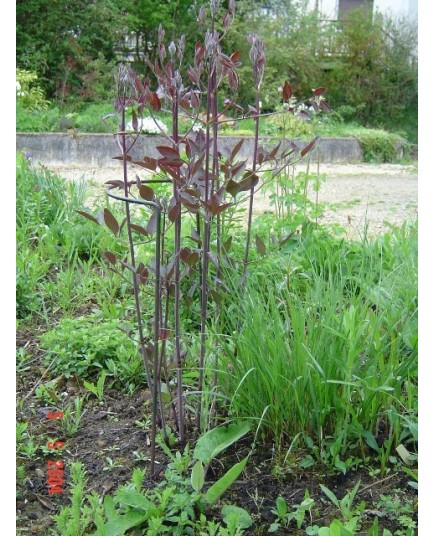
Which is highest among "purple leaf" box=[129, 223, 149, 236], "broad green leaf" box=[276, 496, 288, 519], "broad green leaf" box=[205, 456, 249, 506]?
"purple leaf" box=[129, 223, 149, 236]

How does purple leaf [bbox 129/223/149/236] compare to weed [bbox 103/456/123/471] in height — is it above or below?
above

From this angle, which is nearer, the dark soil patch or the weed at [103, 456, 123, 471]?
the dark soil patch

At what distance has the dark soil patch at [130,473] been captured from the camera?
1.60 metres

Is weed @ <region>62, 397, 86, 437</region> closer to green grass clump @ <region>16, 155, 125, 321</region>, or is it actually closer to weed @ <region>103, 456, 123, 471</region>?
weed @ <region>103, 456, 123, 471</region>

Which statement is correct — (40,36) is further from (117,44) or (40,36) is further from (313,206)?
(313,206)

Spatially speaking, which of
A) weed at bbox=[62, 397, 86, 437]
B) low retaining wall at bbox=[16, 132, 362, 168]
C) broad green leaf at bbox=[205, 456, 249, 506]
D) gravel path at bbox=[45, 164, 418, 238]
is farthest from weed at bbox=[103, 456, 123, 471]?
low retaining wall at bbox=[16, 132, 362, 168]

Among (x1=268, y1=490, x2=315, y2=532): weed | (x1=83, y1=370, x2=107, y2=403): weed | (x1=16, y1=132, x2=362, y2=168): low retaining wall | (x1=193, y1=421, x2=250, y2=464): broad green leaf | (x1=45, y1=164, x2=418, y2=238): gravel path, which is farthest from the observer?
(x1=16, y1=132, x2=362, y2=168): low retaining wall

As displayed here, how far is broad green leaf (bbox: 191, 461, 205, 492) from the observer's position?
1.55m

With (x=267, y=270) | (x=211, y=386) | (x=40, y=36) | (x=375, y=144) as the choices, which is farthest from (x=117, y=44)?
(x=211, y=386)

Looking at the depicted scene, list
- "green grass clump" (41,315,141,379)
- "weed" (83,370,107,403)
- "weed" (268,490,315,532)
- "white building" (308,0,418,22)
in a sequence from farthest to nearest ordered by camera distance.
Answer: "white building" (308,0,418,22) → "green grass clump" (41,315,141,379) → "weed" (83,370,107,403) → "weed" (268,490,315,532)

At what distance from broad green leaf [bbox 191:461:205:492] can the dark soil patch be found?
4.1 inches

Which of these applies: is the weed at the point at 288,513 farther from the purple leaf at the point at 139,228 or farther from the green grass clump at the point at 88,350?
the green grass clump at the point at 88,350

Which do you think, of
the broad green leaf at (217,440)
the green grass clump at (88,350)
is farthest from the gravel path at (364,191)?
the broad green leaf at (217,440)
